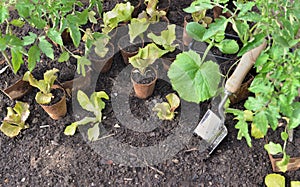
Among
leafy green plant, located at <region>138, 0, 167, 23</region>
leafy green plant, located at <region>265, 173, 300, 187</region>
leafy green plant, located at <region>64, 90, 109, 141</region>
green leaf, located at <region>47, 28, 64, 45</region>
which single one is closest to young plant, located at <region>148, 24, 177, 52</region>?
leafy green plant, located at <region>138, 0, 167, 23</region>

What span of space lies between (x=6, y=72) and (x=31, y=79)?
223mm

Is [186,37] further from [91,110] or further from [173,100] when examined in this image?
[91,110]

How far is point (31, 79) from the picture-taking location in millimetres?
1445

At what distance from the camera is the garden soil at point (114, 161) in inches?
53.0

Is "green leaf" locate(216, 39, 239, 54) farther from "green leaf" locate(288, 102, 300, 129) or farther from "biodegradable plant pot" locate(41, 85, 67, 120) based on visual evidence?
"biodegradable plant pot" locate(41, 85, 67, 120)

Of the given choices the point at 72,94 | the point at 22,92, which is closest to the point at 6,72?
the point at 22,92

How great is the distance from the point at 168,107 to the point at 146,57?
0.23m

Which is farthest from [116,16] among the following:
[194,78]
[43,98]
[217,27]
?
[217,27]

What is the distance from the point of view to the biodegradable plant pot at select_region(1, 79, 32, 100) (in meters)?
1.50

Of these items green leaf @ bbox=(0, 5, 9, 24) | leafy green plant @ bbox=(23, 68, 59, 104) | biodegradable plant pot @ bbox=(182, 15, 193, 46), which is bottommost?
leafy green plant @ bbox=(23, 68, 59, 104)

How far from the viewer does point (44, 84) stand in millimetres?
1446

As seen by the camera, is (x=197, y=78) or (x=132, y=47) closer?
(x=197, y=78)

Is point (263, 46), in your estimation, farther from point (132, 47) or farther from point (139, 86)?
point (132, 47)

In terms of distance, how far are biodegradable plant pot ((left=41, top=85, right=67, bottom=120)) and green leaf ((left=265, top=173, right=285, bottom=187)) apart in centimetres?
85
